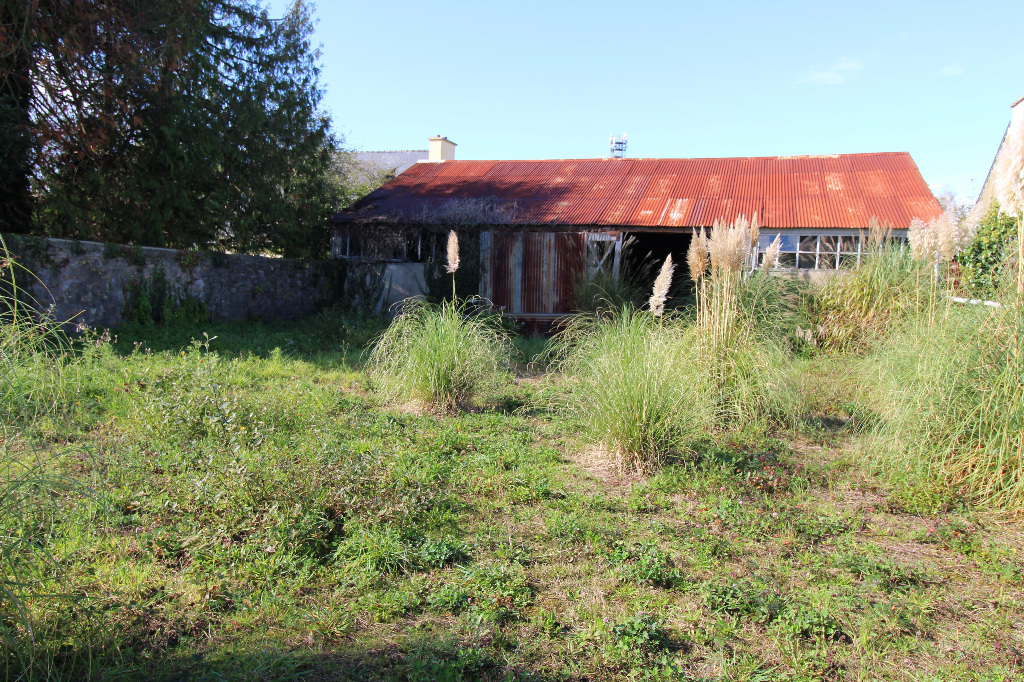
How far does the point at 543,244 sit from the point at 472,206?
6.60 ft

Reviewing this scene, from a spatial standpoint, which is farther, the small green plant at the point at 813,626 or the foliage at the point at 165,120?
the foliage at the point at 165,120

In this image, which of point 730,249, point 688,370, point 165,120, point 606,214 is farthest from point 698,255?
point 165,120

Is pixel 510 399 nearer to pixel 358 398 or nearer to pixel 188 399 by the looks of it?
pixel 358 398

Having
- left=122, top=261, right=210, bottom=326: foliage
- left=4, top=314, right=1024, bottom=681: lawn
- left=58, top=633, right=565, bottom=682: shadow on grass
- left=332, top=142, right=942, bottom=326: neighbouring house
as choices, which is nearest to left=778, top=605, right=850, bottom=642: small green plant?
left=4, top=314, right=1024, bottom=681: lawn

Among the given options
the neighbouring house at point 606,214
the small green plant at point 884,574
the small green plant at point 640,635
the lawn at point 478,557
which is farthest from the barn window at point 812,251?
the small green plant at point 640,635

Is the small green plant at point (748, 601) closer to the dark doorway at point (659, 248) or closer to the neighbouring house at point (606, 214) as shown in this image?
the neighbouring house at point (606, 214)

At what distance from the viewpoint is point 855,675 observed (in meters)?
2.55

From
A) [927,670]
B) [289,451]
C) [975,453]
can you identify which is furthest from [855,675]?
[289,451]

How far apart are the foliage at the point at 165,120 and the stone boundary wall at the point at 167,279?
4.23 ft

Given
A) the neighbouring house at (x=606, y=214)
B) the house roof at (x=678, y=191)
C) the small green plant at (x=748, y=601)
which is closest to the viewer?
the small green plant at (x=748, y=601)

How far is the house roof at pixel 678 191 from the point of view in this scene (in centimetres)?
1306

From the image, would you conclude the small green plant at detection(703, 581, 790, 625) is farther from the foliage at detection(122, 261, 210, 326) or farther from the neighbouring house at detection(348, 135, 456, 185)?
the neighbouring house at detection(348, 135, 456, 185)

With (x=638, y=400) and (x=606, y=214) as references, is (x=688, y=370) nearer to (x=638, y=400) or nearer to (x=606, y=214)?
(x=638, y=400)

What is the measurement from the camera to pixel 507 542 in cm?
365
